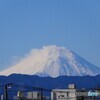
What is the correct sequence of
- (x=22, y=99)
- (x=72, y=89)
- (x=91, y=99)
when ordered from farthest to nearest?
(x=72, y=89) < (x=91, y=99) < (x=22, y=99)

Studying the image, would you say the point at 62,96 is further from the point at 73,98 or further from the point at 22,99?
the point at 22,99

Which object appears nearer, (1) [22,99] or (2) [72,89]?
(1) [22,99]

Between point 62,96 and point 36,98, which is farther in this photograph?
point 62,96

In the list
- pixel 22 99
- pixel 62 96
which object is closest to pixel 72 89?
pixel 62 96

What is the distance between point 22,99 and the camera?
14050 centimetres

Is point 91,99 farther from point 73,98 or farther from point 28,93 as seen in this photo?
point 28,93

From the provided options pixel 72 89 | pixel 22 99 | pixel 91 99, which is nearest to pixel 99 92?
pixel 91 99

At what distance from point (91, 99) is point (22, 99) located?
23219 millimetres

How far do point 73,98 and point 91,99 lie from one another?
6.40 metres

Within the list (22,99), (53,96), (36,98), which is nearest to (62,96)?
(53,96)

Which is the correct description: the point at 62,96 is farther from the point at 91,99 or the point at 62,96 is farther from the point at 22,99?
the point at 22,99

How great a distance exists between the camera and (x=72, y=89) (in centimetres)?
16662

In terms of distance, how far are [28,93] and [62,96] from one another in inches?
490

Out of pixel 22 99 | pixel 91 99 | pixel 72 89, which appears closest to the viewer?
pixel 22 99
